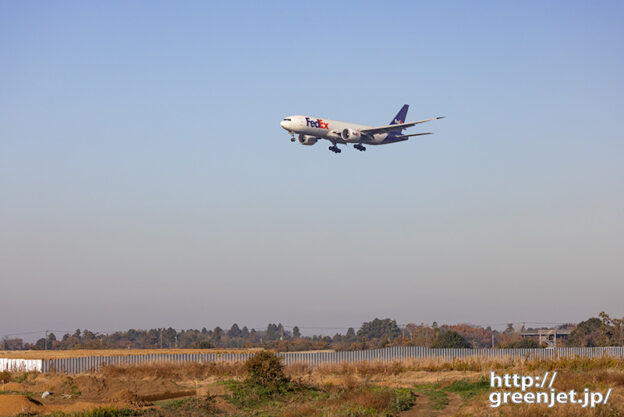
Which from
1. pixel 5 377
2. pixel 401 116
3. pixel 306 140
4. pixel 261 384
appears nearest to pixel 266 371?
pixel 261 384

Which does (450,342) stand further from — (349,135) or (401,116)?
(349,135)

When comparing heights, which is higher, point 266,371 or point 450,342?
point 266,371

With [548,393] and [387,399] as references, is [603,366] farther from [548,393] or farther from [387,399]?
[387,399]

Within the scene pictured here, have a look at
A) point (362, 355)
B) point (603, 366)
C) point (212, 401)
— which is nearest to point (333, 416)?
point (212, 401)

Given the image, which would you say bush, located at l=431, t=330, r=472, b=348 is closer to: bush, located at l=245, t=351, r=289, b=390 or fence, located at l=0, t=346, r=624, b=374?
fence, located at l=0, t=346, r=624, b=374

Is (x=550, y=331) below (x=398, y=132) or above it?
below

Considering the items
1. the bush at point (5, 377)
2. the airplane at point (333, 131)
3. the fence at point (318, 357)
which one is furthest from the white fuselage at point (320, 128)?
the bush at point (5, 377)

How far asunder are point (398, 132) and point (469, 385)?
50555 mm

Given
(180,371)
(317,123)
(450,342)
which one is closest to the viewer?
(180,371)

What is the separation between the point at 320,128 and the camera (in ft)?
237

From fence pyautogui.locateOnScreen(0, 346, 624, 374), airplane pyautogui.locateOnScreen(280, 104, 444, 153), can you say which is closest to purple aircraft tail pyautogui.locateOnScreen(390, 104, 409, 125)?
airplane pyautogui.locateOnScreen(280, 104, 444, 153)

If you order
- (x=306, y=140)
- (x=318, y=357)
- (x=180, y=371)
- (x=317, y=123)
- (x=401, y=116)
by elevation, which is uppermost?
(x=401, y=116)

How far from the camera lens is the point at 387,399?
3180cm

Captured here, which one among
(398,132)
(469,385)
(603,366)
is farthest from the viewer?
(398,132)
